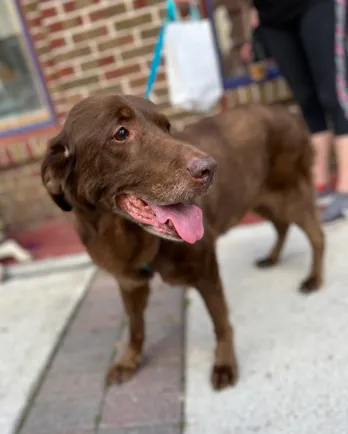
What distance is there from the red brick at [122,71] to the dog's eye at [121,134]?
8.33 feet

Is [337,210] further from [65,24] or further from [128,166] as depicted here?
[65,24]

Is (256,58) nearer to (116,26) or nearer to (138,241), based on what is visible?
(116,26)

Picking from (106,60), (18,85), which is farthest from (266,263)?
(18,85)

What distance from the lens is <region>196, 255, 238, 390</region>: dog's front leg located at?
2.11 metres

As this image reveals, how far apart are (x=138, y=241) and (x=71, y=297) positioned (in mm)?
1549

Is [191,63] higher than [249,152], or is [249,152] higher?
[191,63]

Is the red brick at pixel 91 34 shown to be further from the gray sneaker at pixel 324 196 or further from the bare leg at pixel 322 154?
the gray sneaker at pixel 324 196

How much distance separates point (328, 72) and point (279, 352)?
6.73 ft

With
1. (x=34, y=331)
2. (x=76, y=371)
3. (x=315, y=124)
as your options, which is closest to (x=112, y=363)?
(x=76, y=371)

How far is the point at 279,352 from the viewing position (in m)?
2.25

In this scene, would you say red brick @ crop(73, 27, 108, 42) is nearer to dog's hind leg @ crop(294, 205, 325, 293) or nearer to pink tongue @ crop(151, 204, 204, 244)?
dog's hind leg @ crop(294, 205, 325, 293)

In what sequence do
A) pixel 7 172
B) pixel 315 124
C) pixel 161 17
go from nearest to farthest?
pixel 315 124 < pixel 161 17 < pixel 7 172

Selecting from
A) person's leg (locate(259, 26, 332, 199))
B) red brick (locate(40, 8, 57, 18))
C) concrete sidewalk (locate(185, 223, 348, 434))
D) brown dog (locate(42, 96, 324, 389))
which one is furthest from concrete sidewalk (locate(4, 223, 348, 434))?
red brick (locate(40, 8, 57, 18))

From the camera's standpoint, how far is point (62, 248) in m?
4.10
